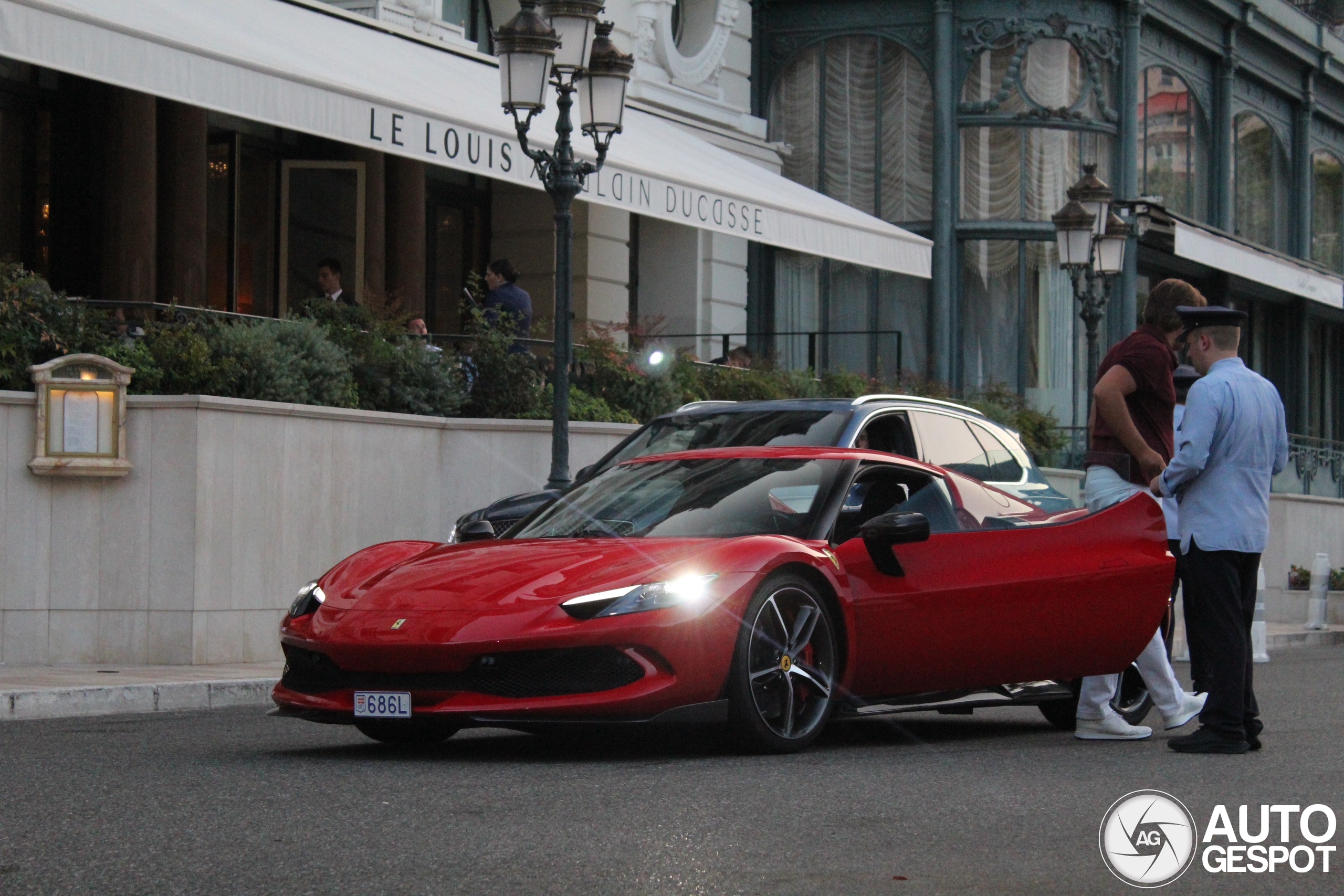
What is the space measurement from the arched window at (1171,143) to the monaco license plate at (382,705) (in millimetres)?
25280

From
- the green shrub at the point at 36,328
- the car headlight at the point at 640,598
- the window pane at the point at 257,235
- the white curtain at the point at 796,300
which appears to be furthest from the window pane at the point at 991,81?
the car headlight at the point at 640,598

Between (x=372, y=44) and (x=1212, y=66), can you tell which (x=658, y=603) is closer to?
(x=372, y=44)

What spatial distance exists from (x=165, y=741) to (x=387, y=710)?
1630 mm

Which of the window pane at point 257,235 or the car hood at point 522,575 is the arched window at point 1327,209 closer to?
the window pane at point 257,235

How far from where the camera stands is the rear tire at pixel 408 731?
24.3 feet

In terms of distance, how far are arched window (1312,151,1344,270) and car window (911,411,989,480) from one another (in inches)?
1172

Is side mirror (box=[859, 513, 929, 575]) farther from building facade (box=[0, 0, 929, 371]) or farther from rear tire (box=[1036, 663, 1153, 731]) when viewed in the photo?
building facade (box=[0, 0, 929, 371])

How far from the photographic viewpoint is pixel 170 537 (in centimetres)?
1301

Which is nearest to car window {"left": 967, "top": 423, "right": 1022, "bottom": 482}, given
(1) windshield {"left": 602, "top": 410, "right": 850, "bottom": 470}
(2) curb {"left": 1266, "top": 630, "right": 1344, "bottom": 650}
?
(1) windshield {"left": 602, "top": 410, "right": 850, "bottom": 470}

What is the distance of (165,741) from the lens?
8578mm

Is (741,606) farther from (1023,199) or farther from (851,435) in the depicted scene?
(1023,199)

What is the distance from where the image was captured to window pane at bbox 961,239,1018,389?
1136 inches

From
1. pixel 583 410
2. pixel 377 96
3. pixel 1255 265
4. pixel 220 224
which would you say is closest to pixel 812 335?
pixel 1255 265

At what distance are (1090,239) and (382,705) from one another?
16294 millimetres
